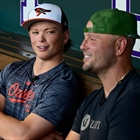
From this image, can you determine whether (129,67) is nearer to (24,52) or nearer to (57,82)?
(57,82)

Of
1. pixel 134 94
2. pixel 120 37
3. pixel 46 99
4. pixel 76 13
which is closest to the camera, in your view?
pixel 134 94

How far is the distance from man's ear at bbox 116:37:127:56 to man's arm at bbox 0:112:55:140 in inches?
29.4

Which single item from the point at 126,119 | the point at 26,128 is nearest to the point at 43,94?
the point at 26,128

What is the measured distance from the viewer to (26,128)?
3381 mm

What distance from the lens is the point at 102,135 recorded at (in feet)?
9.15

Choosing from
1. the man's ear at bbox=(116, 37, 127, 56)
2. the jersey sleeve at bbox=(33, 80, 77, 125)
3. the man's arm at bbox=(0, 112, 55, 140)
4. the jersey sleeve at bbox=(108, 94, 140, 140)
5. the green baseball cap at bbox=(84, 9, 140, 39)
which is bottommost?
the man's arm at bbox=(0, 112, 55, 140)

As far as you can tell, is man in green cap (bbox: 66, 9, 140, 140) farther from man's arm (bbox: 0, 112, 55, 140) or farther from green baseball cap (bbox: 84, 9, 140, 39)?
man's arm (bbox: 0, 112, 55, 140)

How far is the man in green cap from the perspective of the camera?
2781 mm

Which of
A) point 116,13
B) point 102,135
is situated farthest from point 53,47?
point 102,135

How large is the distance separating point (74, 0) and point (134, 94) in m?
2.11

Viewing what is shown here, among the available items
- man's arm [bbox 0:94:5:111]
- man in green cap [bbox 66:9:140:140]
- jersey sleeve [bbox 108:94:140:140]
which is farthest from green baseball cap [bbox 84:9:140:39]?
man's arm [bbox 0:94:5:111]

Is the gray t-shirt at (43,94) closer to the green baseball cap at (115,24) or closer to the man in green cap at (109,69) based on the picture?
the man in green cap at (109,69)

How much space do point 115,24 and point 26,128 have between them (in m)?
0.85

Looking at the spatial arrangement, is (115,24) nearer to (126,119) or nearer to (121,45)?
(121,45)
